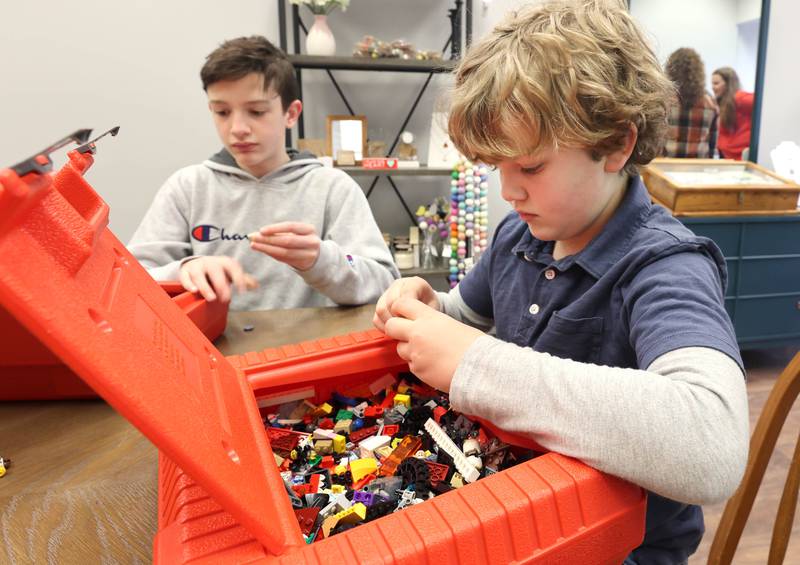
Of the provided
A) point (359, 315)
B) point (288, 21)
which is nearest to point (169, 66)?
point (288, 21)

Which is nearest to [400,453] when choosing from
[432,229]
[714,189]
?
[432,229]

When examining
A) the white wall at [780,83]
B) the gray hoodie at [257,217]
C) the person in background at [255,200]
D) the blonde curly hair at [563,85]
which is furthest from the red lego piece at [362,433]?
the white wall at [780,83]

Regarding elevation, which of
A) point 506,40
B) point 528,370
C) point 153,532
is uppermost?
point 506,40

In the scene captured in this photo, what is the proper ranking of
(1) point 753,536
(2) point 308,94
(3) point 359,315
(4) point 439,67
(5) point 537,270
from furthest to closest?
(2) point 308,94
(4) point 439,67
(1) point 753,536
(3) point 359,315
(5) point 537,270

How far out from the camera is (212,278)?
0.85 m

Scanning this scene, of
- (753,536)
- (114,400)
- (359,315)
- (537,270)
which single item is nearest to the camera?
(114,400)

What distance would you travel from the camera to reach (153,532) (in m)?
0.44

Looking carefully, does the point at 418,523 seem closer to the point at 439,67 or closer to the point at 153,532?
the point at 153,532

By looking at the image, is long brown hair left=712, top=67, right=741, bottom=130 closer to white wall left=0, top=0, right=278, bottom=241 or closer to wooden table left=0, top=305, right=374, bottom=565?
white wall left=0, top=0, right=278, bottom=241

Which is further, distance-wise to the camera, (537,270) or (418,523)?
(537,270)

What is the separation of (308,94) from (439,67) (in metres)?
0.57

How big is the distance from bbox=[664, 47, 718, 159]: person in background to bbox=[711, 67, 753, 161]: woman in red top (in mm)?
51

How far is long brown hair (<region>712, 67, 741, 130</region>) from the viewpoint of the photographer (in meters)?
2.39

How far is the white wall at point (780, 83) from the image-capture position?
2.46 meters
